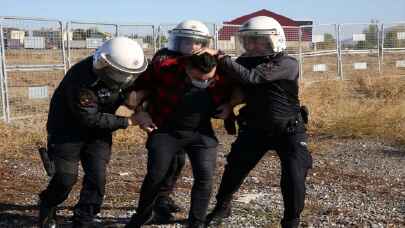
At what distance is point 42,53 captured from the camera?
11078mm

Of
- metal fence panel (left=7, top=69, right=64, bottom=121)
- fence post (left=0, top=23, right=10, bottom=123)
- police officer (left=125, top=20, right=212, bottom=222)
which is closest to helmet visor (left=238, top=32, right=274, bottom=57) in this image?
police officer (left=125, top=20, right=212, bottom=222)

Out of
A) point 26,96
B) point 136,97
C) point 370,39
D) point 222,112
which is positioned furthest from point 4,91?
point 370,39

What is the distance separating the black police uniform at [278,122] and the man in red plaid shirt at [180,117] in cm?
26

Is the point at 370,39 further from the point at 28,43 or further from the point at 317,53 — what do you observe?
the point at 28,43

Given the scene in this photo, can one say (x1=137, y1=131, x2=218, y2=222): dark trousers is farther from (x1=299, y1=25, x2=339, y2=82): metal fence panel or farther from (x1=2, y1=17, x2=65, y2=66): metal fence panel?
(x1=299, y1=25, x2=339, y2=82): metal fence panel

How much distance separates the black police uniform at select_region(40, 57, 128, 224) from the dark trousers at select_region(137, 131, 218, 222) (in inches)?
12.0

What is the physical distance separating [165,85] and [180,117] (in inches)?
10.2

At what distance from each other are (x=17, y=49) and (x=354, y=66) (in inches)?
440

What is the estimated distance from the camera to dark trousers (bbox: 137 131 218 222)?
4574 millimetres

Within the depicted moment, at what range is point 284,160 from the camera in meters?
4.70

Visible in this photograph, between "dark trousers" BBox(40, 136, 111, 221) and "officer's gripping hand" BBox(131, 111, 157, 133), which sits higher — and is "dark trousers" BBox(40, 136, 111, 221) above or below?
below

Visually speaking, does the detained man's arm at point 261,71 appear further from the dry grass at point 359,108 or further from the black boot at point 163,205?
the dry grass at point 359,108

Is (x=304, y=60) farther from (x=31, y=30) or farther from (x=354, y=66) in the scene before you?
(x=31, y=30)

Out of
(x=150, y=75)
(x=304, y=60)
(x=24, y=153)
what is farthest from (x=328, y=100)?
(x=150, y=75)
